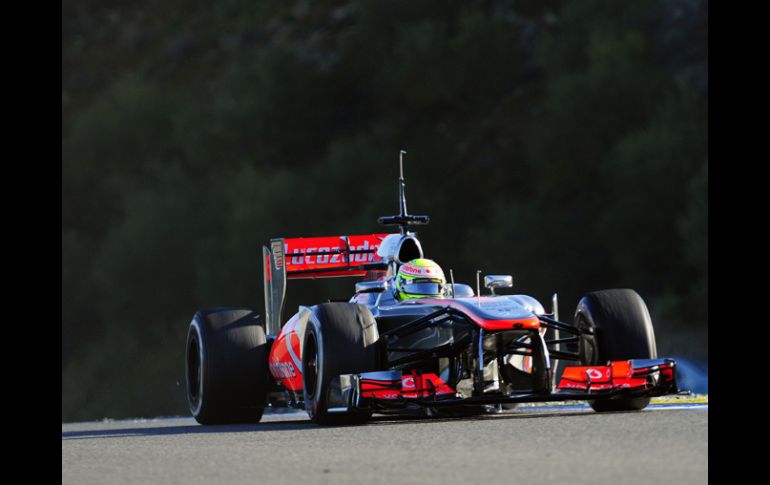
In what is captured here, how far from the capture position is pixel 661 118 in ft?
142

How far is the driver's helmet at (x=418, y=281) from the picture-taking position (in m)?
15.9

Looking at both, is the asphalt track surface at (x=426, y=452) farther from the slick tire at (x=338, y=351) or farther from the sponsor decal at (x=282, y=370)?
the sponsor decal at (x=282, y=370)

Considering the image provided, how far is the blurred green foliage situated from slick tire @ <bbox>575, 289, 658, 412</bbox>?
2343 cm

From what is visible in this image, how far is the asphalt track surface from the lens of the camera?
8875mm

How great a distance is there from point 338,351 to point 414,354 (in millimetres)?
1199

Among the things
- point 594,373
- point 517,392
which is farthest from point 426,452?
point 594,373

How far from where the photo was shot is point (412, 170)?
49875mm

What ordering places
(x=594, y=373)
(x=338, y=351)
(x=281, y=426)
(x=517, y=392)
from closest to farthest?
(x=338, y=351) → (x=517, y=392) → (x=594, y=373) → (x=281, y=426)

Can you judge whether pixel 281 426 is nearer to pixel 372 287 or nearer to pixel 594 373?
pixel 372 287

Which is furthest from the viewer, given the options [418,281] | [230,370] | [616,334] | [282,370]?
[230,370]

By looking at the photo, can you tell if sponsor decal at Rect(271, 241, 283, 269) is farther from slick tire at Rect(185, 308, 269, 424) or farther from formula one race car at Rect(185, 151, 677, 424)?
slick tire at Rect(185, 308, 269, 424)

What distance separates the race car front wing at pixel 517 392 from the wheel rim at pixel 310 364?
0.93m

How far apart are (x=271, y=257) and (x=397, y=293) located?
8.59 ft
